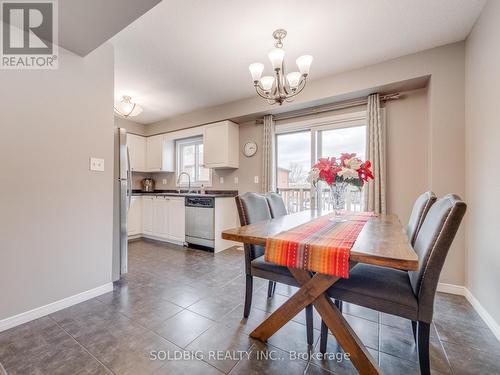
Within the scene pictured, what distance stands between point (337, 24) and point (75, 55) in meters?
2.33

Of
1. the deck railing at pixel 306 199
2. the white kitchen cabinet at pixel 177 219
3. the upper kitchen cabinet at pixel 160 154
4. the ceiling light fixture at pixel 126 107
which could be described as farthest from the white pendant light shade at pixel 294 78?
the upper kitchen cabinet at pixel 160 154

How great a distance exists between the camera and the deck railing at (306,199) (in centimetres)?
318

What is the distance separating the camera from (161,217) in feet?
13.8

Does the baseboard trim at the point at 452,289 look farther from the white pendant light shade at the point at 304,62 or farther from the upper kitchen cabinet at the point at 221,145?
the upper kitchen cabinet at the point at 221,145

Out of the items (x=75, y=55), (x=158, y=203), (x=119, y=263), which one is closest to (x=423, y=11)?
(x=75, y=55)

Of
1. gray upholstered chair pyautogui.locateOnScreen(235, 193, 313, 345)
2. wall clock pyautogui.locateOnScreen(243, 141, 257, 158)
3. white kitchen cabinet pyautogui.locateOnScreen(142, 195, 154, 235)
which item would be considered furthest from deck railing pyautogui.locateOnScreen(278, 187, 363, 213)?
white kitchen cabinet pyautogui.locateOnScreen(142, 195, 154, 235)

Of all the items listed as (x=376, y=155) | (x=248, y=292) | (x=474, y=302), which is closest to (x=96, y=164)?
(x=248, y=292)

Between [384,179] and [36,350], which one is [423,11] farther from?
[36,350]

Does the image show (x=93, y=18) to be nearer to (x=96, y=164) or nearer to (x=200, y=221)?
(x=96, y=164)

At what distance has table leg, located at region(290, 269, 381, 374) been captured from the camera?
1112 millimetres

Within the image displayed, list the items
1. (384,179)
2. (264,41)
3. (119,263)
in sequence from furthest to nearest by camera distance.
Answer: (384,179), (119,263), (264,41)

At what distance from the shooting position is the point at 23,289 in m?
1.69

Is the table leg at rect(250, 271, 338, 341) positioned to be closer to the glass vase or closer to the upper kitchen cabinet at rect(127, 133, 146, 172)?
the glass vase

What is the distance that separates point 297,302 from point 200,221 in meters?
2.64
